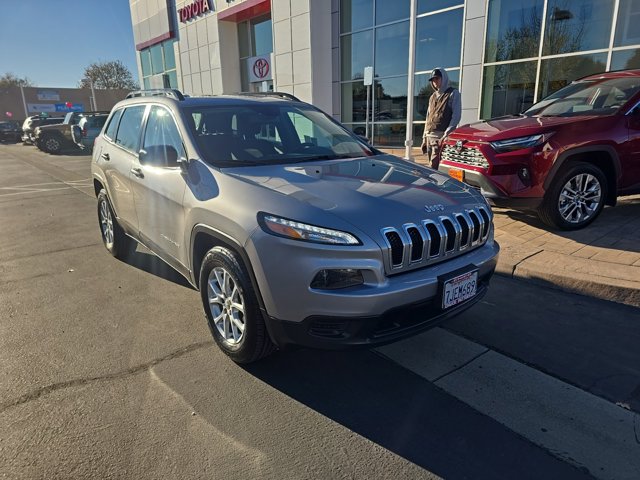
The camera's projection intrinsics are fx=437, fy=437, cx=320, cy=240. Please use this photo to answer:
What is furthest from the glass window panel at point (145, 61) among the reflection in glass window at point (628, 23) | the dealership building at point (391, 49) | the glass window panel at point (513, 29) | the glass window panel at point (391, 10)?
the reflection in glass window at point (628, 23)

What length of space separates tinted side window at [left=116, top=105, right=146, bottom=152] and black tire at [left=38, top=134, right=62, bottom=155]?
65.5 feet

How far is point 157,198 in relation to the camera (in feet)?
11.6

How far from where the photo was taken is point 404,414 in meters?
2.47

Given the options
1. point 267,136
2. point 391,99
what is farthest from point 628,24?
point 267,136

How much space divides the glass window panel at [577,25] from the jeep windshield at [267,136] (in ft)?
26.0

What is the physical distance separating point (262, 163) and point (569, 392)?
8.20 ft

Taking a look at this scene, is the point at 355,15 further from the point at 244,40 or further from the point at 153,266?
the point at 153,266

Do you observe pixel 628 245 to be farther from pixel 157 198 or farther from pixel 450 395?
pixel 157 198

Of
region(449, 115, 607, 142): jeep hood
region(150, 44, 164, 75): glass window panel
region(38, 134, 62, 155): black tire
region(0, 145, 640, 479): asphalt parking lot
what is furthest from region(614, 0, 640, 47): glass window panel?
region(38, 134, 62, 155): black tire

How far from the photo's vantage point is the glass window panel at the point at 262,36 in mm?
17547

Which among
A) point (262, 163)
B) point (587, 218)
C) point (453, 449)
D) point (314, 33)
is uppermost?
point (314, 33)

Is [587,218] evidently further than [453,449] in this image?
Yes

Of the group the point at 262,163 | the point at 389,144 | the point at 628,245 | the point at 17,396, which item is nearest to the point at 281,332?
the point at 262,163

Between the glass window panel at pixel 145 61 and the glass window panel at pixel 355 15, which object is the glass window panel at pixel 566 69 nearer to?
the glass window panel at pixel 355 15
